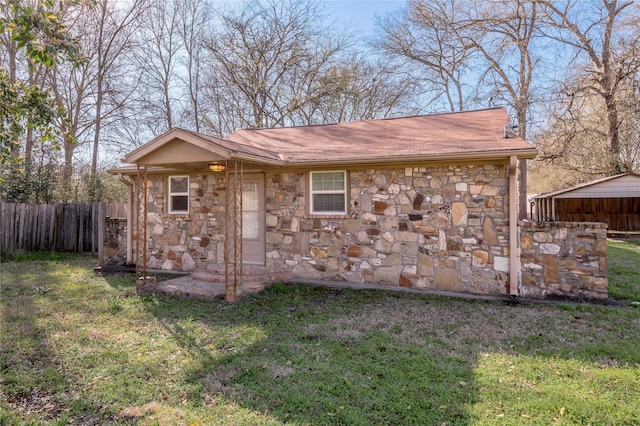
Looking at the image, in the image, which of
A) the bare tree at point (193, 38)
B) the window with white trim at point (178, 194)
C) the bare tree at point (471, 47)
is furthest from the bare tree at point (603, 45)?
the window with white trim at point (178, 194)

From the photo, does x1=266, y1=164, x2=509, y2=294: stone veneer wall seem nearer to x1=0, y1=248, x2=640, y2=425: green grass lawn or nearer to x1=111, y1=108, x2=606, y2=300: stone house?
x1=111, y1=108, x2=606, y2=300: stone house

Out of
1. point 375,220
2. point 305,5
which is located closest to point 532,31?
point 305,5

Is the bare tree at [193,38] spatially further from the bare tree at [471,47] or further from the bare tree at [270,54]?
the bare tree at [471,47]

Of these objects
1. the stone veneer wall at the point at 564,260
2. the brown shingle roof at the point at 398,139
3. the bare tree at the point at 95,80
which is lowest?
the stone veneer wall at the point at 564,260

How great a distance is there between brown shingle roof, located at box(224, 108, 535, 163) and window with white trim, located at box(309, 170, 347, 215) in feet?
1.41

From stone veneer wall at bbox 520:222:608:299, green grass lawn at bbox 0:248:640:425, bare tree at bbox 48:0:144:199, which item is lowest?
green grass lawn at bbox 0:248:640:425

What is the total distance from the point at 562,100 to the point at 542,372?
15988mm

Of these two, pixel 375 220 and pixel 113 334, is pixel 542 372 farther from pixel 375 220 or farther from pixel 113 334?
pixel 113 334

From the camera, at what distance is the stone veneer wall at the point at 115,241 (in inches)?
359

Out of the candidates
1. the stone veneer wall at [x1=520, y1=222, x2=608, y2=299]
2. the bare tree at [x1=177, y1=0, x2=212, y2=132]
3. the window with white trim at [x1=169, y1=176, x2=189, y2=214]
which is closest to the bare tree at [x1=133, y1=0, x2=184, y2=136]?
the bare tree at [x1=177, y1=0, x2=212, y2=132]

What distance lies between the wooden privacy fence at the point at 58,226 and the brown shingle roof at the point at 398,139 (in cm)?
550

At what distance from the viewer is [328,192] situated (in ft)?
24.0

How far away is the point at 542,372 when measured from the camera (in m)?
3.53

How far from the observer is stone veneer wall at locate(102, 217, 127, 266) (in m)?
9.12
